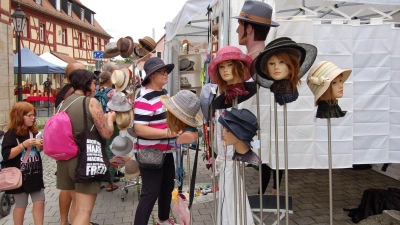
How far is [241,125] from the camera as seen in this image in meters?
2.25

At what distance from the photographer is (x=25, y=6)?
20828mm

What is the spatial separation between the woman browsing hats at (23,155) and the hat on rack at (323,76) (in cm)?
233

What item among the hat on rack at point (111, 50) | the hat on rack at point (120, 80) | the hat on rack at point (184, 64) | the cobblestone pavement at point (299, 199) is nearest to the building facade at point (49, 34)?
the hat on rack at point (111, 50)

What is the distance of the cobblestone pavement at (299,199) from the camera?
155 inches

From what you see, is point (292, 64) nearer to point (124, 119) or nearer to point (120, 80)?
point (124, 119)

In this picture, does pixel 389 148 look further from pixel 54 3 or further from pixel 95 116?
pixel 54 3

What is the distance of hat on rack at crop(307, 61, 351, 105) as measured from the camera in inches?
85.7

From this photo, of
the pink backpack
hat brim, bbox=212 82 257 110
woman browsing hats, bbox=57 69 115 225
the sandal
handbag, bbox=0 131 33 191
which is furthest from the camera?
the sandal

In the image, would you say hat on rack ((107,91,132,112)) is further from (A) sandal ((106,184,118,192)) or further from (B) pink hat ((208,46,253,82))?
(A) sandal ((106,184,118,192))

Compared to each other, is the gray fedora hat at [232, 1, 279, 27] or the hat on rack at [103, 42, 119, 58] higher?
the hat on rack at [103, 42, 119, 58]

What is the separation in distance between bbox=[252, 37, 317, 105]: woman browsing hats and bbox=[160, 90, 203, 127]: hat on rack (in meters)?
0.51

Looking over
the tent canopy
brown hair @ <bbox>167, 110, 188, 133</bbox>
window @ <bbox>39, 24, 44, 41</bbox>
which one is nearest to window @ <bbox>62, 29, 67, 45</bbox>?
window @ <bbox>39, 24, 44, 41</bbox>

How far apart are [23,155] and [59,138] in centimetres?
73

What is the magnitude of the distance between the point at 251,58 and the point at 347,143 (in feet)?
4.44
